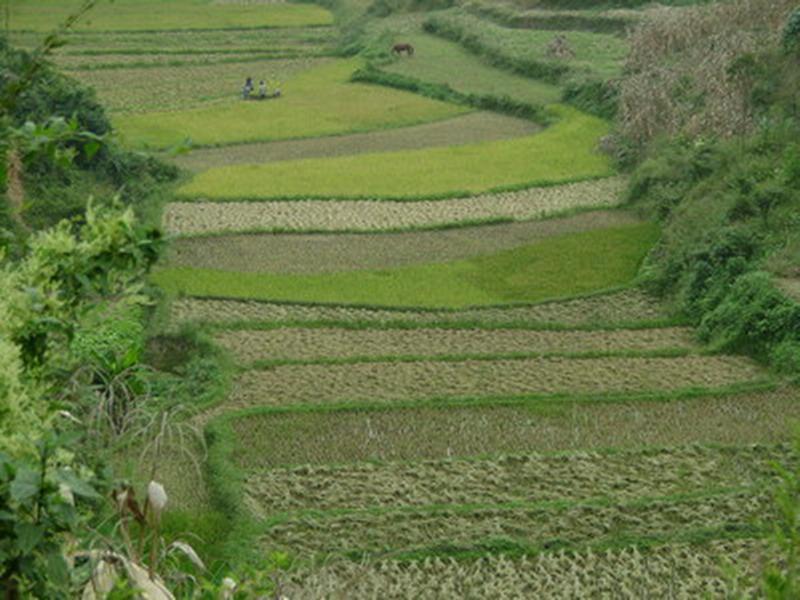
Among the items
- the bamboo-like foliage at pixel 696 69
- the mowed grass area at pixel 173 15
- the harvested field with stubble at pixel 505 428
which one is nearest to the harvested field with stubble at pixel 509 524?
the harvested field with stubble at pixel 505 428

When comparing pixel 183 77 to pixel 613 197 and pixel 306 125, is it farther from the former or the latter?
pixel 613 197

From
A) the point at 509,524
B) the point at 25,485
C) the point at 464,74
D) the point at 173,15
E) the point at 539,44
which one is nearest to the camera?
the point at 25,485

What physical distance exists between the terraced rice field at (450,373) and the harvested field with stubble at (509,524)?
0.02m

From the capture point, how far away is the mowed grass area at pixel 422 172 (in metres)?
18.3

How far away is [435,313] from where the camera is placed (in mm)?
13758

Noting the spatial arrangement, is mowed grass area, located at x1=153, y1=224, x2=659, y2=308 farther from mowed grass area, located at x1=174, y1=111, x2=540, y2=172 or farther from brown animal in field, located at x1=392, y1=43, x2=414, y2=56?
brown animal in field, located at x1=392, y1=43, x2=414, y2=56

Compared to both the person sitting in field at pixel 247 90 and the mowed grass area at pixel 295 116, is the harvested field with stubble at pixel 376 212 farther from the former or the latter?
the person sitting in field at pixel 247 90

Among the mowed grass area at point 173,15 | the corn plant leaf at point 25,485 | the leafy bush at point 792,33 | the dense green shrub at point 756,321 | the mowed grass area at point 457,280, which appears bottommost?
the mowed grass area at point 173,15

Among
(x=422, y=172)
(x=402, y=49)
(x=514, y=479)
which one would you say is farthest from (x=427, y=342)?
(x=402, y=49)

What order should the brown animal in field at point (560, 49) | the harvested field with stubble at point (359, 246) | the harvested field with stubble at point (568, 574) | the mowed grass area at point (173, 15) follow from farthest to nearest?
the mowed grass area at point (173, 15) < the brown animal in field at point (560, 49) < the harvested field with stubble at point (359, 246) < the harvested field with stubble at point (568, 574)

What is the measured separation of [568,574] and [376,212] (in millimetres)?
9798

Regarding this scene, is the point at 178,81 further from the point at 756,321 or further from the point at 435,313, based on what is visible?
the point at 756,321

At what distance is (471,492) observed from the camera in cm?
948

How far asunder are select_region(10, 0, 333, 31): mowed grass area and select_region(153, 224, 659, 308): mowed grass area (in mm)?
18847
